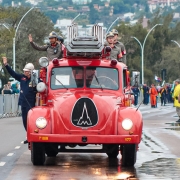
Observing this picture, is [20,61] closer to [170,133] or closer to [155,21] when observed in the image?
[170,133]

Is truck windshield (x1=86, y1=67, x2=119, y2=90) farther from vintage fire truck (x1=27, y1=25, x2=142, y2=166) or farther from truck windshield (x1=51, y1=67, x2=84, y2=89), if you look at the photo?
truck windshield (x1=51, y1=67, x2=84, y2=89)

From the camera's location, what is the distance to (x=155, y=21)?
136 meters

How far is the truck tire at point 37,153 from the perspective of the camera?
15492 millimetres

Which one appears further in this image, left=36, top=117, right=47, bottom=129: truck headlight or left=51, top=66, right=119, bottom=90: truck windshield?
left=51, top=66, right=119, bottom=90: truck windshield

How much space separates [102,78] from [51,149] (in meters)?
1.78

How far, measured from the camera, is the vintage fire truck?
1524cm

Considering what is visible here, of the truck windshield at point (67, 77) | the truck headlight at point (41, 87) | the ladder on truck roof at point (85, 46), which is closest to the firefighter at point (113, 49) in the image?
the ladder on truck roof at point (85, 46)

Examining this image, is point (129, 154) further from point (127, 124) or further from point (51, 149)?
point (51, 149)

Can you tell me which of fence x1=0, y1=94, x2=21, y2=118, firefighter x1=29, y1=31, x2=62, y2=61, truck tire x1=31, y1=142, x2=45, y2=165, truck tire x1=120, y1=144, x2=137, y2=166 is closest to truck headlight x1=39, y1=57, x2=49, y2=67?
firefighter x1=29, y1=31, x2=62, y2=61

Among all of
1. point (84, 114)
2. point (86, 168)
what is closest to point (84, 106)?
point (84, 114)

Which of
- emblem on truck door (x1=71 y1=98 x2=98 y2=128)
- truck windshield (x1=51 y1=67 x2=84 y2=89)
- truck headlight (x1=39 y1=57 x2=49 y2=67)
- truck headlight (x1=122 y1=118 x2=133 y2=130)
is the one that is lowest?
truck headlight (x1=122 y1=118 x2=133 y2=130)

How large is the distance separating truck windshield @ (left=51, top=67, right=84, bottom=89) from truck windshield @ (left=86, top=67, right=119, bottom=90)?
0.16m

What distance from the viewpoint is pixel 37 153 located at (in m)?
15.6

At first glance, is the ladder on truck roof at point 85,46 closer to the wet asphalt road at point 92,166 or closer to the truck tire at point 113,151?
the truck tire at point 113,151
